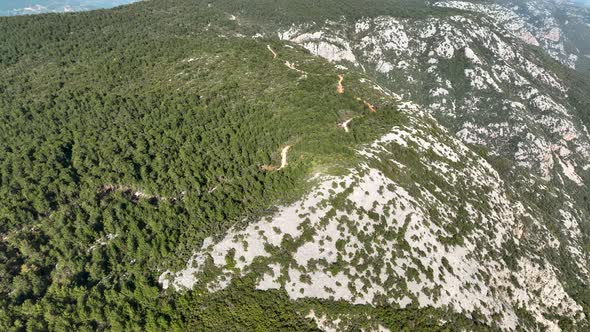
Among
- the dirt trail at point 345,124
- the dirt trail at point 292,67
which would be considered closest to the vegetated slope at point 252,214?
the dirt trail at point 292,67

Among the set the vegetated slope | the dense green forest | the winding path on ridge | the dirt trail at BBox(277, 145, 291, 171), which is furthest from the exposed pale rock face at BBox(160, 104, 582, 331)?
the winding path on ridge

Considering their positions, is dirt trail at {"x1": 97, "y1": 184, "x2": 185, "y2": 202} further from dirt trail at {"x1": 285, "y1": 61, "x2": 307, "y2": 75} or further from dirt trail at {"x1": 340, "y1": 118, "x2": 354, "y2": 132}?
dirt trail at {"x1": 285, "y1": 61, "x2": 307, "y2": 75}

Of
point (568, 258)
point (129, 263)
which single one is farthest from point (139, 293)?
A: point (568, 258)

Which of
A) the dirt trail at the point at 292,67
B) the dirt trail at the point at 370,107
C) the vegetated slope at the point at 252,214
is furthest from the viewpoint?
the dirt trail at the point at 292,67

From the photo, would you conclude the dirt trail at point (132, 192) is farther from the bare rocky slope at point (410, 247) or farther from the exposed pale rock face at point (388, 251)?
the exposed pale rock face at point (388, 251)

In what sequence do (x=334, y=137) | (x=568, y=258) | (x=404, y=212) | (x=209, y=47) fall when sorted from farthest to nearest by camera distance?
(x=209, y=47)
(x=568, y=258)
(x=334, y=137)
(x=404, y=212)

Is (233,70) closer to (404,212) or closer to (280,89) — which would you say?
(280,89)
